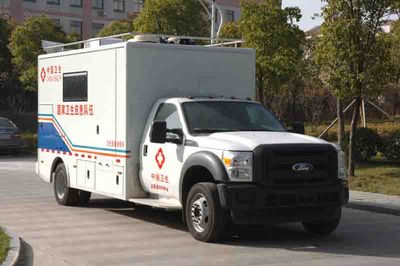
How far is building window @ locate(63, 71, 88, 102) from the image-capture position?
1259 centimetres

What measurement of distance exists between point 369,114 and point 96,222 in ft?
85.2

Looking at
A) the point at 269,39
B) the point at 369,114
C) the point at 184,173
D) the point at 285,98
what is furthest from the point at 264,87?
the point at 369,114

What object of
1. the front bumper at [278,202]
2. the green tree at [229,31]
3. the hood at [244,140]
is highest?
the green tree at [229,31]

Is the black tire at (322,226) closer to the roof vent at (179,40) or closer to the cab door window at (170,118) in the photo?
Result: the cab door window at (170,118)

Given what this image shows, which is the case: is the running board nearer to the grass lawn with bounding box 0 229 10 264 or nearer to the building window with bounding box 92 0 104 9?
the grass lawn with bounding box 0 229 10 264

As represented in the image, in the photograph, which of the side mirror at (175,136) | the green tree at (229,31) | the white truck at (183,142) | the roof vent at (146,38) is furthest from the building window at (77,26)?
the side mirror at (175,136)

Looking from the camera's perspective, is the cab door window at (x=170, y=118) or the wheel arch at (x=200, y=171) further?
the cab door window at (x=170, y=118)

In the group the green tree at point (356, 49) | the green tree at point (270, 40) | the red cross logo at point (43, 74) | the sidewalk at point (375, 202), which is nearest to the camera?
the sidewalk at point (375, 202)

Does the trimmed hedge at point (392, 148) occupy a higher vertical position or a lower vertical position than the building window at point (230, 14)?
lower

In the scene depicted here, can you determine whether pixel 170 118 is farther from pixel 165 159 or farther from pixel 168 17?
pixel 168 17

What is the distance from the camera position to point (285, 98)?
32.0m

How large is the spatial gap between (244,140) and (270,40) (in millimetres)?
11782

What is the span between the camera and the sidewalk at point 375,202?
1302cm

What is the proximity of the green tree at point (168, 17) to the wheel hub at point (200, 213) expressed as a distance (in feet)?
60.2
